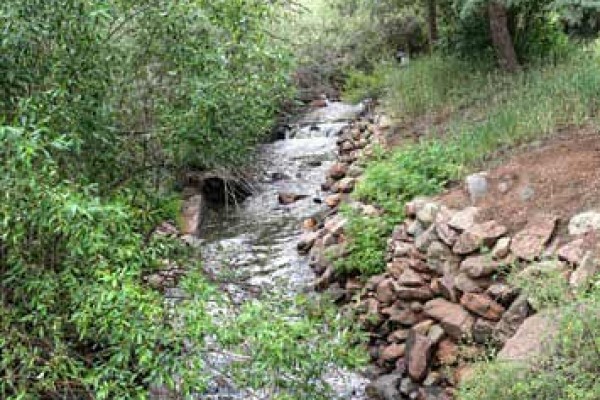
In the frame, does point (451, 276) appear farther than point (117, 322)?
Yes

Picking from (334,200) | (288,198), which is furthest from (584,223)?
(288,198)

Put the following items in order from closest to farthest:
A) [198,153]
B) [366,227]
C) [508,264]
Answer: [198,153], [508,264], [366,227]

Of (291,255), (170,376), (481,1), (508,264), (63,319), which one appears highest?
(481,1)

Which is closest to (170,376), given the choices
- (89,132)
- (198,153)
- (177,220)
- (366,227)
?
(89,132)

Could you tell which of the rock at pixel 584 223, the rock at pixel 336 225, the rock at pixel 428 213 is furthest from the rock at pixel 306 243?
the rock at pixel 584 223

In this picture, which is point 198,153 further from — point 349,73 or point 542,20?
point 349,73

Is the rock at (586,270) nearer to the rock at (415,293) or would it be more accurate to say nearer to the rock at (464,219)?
the rock at (464,219)

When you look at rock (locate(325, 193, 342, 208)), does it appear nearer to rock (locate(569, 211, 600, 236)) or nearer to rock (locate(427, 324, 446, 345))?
rock (locate(427, 324, 446, 345))

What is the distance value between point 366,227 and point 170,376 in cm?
415

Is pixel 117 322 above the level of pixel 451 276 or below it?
above

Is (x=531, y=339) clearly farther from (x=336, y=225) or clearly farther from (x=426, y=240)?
(x=336, y=225)

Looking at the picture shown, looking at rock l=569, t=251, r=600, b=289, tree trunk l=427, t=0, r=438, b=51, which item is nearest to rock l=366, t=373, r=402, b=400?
rock l=569, t=251, r=600, b=289

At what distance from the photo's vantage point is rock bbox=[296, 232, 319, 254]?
8.17 m

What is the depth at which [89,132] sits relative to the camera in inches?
160
